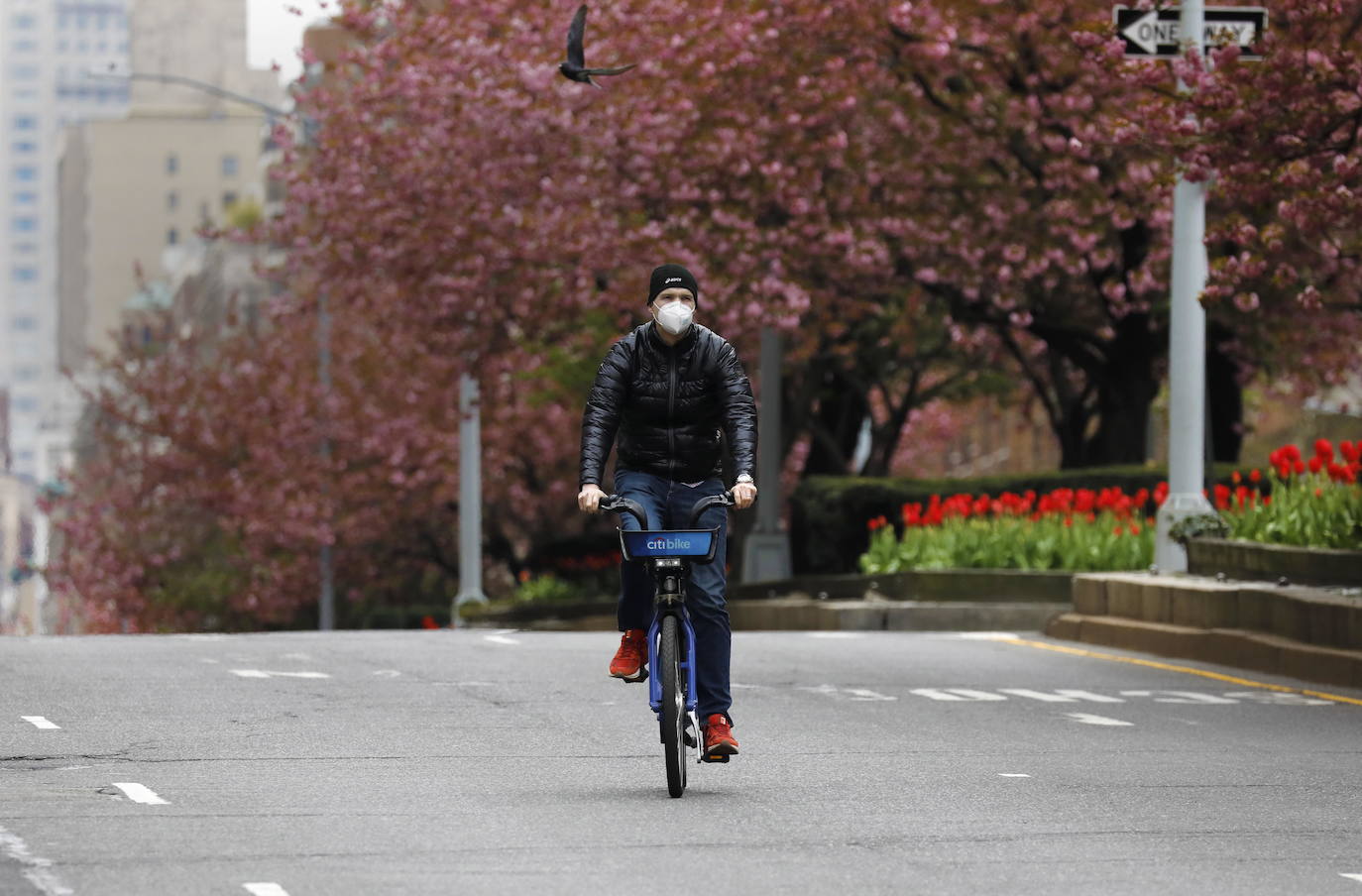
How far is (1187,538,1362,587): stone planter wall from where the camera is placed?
62.9ft

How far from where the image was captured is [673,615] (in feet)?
35.3

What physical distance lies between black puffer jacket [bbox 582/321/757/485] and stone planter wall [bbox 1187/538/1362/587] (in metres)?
9.02

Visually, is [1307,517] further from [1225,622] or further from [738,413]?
[738,413]

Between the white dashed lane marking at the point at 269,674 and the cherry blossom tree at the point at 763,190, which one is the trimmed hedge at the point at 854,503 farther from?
the white dashed lane marking at the point at 269,674

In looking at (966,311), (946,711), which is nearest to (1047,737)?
(946,711)

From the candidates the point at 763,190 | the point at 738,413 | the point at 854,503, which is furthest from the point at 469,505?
the point at 738,413

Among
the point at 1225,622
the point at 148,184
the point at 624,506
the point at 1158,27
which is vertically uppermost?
the point at 148,184

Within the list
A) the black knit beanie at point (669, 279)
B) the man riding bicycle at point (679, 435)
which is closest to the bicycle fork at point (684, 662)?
the man riding bicycle at point (679, 435)

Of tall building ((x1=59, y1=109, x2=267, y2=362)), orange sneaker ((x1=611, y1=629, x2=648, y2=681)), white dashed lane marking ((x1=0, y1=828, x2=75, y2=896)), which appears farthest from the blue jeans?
tall building ((x1=59, y1=109, x2=267, y2=362))

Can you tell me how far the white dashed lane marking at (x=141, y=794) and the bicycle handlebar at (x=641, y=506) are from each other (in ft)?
6.35

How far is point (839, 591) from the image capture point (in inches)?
1120

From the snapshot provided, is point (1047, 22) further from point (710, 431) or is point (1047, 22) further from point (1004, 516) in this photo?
point (710, 431)

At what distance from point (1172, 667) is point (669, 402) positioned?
9006mm

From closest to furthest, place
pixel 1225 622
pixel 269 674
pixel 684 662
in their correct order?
pixel 684 662
pixel 269 674
pixel 1225 622
